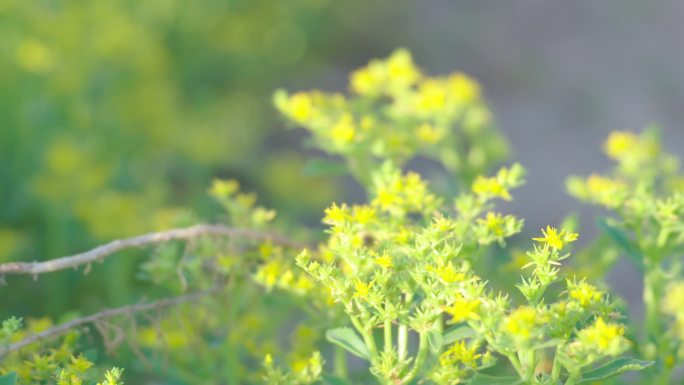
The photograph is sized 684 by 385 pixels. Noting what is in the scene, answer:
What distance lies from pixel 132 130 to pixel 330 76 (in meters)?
1.74

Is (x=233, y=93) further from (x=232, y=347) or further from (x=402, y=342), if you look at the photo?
(x=402, y=342)

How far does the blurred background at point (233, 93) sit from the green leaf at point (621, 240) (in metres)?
0.88

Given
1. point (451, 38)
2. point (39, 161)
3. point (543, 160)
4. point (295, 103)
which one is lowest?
point (295, 103)

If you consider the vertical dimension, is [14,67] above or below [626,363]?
above

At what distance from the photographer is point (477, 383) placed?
3.95 ft

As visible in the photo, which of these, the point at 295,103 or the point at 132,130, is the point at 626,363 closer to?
the point at 295,103

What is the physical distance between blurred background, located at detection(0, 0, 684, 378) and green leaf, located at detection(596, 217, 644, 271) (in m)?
0.88

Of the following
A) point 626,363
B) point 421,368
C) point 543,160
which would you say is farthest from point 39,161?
point 543,160

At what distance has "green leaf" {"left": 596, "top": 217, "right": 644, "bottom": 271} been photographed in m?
1.55

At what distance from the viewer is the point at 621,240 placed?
61.2 inches

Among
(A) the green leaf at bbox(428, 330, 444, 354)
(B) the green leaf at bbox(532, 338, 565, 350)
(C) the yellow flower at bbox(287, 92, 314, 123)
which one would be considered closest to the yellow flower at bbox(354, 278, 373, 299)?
(A) the green leaf at bbox(428, 330, 444, 354)

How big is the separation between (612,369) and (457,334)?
21cm

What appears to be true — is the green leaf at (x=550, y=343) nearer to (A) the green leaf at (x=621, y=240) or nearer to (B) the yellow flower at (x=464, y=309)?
(B) the yellow flower at (x=464, y=309)

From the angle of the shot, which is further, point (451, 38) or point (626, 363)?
point (451, 38)
